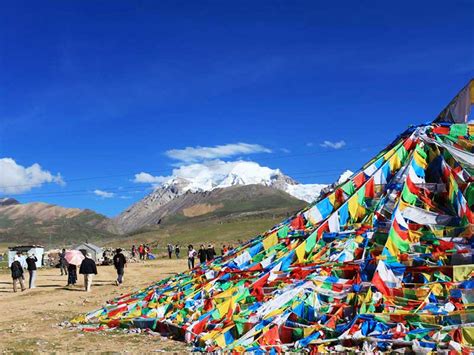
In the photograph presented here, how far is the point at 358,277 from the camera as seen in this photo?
13.9m

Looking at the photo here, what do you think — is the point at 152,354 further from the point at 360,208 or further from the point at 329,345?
the point at 360,208

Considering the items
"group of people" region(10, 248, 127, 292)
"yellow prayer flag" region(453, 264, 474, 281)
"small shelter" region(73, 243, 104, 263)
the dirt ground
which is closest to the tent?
"yellow prayer flag" region(453, 264, 474, 281)

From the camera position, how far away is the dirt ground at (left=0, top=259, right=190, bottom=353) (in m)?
13.6

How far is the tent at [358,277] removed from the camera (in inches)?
464

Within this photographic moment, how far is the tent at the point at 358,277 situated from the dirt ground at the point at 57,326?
85 centimetres

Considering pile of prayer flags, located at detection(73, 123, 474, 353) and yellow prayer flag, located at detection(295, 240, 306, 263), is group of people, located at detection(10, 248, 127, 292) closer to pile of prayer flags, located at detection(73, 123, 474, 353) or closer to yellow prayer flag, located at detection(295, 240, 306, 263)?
pile of prayer flags, located at detection(73, 123, 474, 353)

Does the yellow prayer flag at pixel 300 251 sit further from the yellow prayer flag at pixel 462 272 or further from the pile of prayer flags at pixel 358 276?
the yellow prayer flag at pixel 462 272

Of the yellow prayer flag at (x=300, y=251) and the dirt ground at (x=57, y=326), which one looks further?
the yellow prayer flag at (x=300, y=251)

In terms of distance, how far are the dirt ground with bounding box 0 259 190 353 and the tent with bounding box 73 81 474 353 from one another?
85 cm

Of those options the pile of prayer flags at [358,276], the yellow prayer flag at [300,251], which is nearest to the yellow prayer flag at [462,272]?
the pile of prayer flags at [358,276]

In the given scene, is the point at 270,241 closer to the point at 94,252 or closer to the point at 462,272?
the point at 462,272

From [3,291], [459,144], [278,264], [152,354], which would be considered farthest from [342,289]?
[3,291]

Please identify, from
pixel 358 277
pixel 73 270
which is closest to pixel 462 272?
pixel 358 277

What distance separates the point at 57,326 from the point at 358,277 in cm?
966
